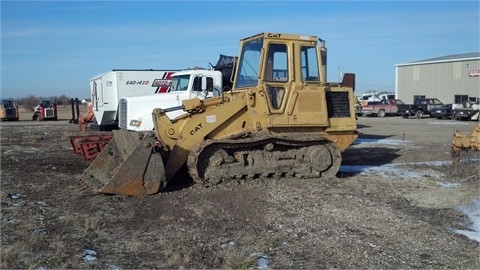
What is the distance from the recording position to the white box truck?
20.4 meters

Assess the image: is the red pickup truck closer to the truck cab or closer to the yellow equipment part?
the truck cab

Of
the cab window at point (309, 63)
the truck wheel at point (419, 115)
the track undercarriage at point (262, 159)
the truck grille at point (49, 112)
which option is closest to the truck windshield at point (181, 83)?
the cab window at point (309, 63)

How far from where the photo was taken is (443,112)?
122ft

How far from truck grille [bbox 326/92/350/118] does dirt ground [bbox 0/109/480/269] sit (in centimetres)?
140

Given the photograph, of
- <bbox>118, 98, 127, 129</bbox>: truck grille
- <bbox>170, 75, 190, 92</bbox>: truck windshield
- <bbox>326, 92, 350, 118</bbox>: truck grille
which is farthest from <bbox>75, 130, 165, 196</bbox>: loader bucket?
<bbox>118, 98, 127, 129</bbox>: truck grille

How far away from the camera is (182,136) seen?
939 centimetres

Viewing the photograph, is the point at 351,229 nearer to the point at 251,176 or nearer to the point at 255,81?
the point at 251,176

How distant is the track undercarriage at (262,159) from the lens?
934 cm

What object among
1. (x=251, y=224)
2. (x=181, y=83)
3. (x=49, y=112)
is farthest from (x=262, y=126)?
(x=49, y=112)

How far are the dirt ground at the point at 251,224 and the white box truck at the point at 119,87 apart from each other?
Answer: 32.1 ft

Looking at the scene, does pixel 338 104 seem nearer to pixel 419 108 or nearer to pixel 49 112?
pixel 419 108

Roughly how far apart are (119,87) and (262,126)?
12.1m

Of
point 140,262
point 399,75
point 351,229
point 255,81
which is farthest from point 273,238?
point 399,75

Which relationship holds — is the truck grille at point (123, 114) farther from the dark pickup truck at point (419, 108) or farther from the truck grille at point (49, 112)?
the dark pickup truck at point (419, 108)
